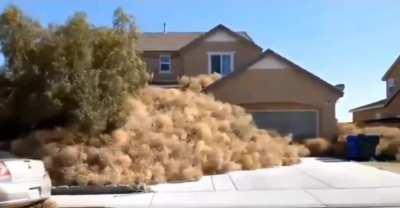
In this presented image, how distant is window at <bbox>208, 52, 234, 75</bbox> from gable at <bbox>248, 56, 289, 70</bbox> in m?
7.51

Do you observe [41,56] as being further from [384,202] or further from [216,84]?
[216,84]

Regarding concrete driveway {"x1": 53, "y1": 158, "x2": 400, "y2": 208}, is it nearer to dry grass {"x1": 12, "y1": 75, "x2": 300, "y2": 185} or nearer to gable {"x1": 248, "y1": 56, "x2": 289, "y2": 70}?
dry grass {"x1": 12, "y1": 75, "x2": 300, "y2": 185}

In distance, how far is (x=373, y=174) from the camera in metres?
20.8

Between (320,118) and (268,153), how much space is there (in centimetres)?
931

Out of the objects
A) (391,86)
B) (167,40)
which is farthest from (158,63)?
(391,86)

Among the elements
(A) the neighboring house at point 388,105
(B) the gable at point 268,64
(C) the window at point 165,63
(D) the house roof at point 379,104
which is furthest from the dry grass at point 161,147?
(D) the house roof at point 379,104

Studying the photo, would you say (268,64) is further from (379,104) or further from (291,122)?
(379,104)

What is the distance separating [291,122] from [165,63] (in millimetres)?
13145

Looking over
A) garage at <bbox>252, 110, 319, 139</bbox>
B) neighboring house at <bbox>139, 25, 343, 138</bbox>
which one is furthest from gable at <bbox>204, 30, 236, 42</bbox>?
garage at <bbox>252, 110, 319, 139</bbox>

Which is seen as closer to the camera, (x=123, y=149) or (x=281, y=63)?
(x=123, y=149)

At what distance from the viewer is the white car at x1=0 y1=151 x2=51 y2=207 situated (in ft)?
37.4

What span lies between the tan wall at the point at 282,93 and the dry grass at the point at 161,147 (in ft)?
17.7

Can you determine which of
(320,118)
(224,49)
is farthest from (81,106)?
(224,49)

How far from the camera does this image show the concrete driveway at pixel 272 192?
14.7 meters
